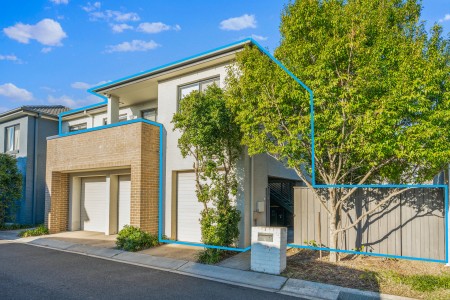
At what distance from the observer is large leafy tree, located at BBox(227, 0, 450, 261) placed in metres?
7.12

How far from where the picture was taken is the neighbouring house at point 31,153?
1720cm

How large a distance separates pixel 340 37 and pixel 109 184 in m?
10.5

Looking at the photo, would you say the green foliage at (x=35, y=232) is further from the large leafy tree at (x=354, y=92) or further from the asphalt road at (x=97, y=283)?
the large leafy tree at (x=354, y=92)

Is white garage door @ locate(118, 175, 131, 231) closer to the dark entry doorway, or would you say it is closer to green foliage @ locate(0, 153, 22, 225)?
green foliage @ locate(0, 153, 22, 225)

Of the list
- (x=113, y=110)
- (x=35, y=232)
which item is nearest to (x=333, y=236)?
(x=113, y=110)

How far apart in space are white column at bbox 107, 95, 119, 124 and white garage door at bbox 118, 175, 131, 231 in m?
2.56

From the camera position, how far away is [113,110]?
567 inches

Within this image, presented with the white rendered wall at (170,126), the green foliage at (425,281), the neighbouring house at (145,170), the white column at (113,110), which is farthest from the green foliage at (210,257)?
the white column at (113,110)

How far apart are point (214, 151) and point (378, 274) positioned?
5.17 m

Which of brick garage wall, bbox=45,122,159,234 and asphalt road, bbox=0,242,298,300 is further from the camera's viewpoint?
brick garage wall, bbox=45,122,159,234

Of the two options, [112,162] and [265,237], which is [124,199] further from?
[265,237]

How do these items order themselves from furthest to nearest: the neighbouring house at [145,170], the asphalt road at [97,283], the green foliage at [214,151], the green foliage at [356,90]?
1. the neighbouring house at [145,170]
2. the green foliage at [214,151]
3. the green foliage at [356,90]
4. the asphalt road at [97,283]

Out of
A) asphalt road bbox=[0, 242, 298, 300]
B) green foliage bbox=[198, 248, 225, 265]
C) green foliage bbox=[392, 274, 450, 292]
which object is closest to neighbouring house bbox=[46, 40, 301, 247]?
green foliage bbox=[198, 248, 225, 265]

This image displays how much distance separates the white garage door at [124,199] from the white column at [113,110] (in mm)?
2564
